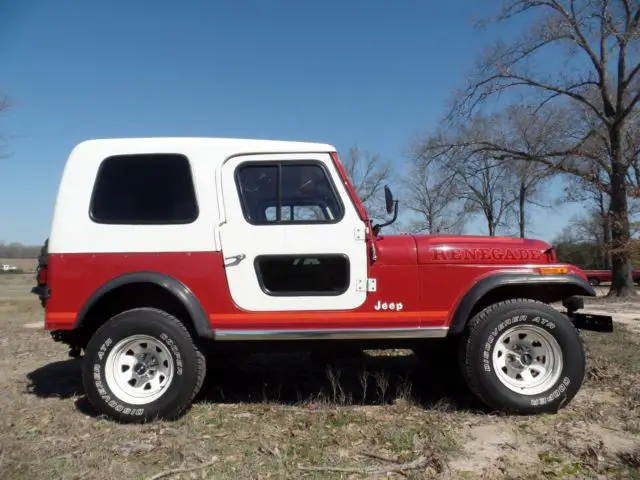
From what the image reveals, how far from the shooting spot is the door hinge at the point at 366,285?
162 inches

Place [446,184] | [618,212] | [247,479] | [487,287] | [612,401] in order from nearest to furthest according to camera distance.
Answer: [247,479]
[487,287]
[612,401]
[618,212]
[446,184]

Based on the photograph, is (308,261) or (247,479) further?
(308,261)

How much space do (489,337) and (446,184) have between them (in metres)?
17.1

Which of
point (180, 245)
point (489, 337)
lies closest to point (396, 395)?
point (489, 337)

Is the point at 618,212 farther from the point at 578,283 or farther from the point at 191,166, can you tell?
the point at 191,166

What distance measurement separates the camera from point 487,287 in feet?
13.4

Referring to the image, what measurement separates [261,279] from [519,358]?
7.29 feet

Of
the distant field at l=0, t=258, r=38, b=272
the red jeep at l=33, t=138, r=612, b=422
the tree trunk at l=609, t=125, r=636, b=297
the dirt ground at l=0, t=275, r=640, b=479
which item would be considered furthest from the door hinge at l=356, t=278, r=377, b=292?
the distant field at l=0, t=258, r=38, b=272

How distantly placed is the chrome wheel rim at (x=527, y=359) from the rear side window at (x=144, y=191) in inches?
109

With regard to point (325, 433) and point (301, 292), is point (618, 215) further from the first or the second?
point (325, 433)

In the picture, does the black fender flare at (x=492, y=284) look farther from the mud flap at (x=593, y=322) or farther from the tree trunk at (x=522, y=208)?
the tree trunk at (x=522, y=208)

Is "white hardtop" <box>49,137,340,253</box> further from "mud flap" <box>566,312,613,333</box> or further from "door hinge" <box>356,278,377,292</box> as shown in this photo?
"mud flap" <box>566,312,613,333</box>

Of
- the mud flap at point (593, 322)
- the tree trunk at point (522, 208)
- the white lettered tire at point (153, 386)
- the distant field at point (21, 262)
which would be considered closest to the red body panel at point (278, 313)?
the white lettered tire at point (153, 386)

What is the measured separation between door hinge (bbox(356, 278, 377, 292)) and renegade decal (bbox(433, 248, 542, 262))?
55 centimetres
